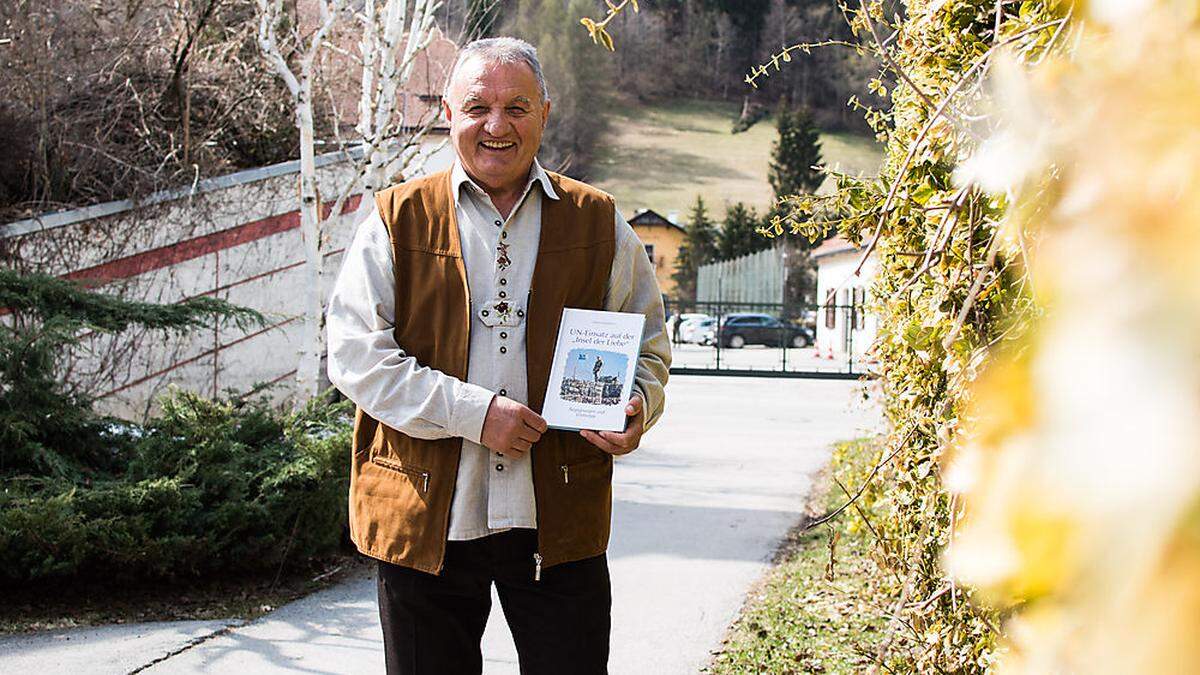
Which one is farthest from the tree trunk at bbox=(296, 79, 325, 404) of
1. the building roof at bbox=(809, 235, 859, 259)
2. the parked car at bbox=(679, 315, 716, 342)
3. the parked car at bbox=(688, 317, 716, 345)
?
the parked car at bbox=(679, 315, 716, 342)

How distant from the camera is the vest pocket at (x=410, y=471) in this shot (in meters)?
2.87

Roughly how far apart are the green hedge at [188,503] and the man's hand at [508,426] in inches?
124

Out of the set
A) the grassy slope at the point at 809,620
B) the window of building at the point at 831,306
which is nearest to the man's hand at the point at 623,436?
the window of building at the point at 831,306

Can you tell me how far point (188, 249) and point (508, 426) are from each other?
28.5 feet

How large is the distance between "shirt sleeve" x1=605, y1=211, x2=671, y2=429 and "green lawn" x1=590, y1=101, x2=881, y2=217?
76435 millimetres

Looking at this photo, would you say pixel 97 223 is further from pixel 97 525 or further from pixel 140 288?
pixel 97 525

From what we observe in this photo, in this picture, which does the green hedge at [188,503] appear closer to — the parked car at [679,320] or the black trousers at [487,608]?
the black trousers at [487,608]

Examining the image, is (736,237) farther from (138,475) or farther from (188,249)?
(138,475)

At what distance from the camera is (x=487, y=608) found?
2.99 metres

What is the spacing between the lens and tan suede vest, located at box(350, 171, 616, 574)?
2.87 meters

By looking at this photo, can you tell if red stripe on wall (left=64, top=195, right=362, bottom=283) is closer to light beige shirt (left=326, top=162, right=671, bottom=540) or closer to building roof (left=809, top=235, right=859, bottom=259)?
→ light beige shirt (left=326, top=162, right=671, bottom=540)

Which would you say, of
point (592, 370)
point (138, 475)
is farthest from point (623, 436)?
point (138, 475)

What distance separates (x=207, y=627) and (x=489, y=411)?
3.04m

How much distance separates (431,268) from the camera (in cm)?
294
